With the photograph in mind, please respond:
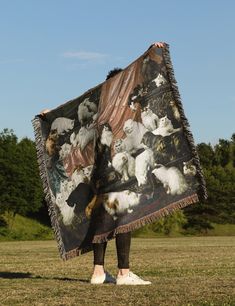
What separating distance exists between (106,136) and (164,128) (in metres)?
0.93

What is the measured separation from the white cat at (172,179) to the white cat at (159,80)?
1229 mm

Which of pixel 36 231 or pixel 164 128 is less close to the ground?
pixel 36 231

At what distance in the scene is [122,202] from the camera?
11.0 metres

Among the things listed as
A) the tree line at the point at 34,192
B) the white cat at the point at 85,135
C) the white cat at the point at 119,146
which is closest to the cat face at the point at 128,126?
the white cat at the point at 119,146

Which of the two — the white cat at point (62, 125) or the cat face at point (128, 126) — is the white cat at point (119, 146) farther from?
the white cat at point (62, 125)

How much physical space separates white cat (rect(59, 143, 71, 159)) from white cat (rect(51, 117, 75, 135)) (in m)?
0.23

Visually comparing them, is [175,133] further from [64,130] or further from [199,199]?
[64,130]

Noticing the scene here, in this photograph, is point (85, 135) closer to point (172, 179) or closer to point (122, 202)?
point (122, 202)

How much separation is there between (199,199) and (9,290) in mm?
2997

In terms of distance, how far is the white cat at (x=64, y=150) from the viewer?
12113mm

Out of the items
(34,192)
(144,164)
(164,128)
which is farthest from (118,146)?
(34,192)

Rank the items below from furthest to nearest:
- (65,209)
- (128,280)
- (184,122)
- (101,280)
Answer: (65,209) → (101,280) → (184,122) → (128,280)

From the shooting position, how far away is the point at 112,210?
438 inches

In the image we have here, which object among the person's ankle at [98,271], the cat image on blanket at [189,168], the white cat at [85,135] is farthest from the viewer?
the white cat at [85,135]
